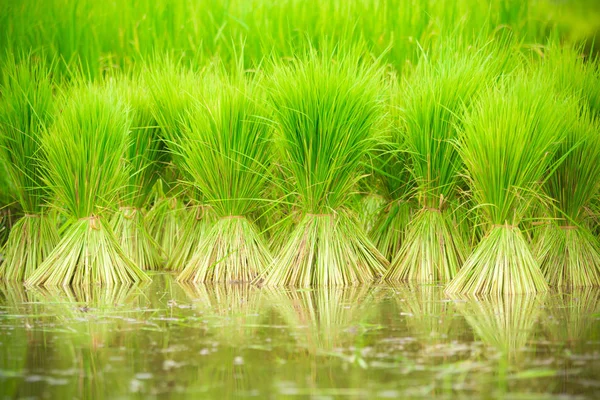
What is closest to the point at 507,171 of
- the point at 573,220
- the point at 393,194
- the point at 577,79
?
the point at 573,220

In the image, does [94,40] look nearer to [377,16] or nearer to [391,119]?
[377,16]

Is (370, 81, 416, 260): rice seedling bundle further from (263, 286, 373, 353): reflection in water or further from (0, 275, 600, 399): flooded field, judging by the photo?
(0, 275, 600, 399): flooded field

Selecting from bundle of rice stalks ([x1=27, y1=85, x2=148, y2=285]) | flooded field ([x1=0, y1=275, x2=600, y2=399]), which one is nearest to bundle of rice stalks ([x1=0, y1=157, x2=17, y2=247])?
bundle of rice stalks ([x1=27, y1=85, x2=148, y2=285])

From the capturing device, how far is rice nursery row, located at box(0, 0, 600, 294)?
5281 millimetres

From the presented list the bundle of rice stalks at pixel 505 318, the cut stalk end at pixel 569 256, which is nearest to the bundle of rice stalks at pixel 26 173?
the bundle of rice stalks at pixel 505 318

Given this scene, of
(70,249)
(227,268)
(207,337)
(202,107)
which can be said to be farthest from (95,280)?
(207,337)

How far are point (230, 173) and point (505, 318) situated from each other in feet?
7.31

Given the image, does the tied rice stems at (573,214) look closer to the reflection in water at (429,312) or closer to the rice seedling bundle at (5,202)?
the reflection in water at (429,312)

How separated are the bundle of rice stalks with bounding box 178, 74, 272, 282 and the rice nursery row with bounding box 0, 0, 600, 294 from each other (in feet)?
0.04

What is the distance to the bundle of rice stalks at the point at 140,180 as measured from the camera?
6602 millimetres

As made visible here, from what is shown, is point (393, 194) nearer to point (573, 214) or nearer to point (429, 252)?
point (429, 252)

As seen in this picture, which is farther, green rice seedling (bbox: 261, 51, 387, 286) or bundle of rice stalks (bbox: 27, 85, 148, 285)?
bundle of rice stalks (bbox: 27, 85, 148, 285)

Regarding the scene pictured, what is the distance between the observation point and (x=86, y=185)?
231 inches

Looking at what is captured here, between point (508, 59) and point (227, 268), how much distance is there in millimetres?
2648
